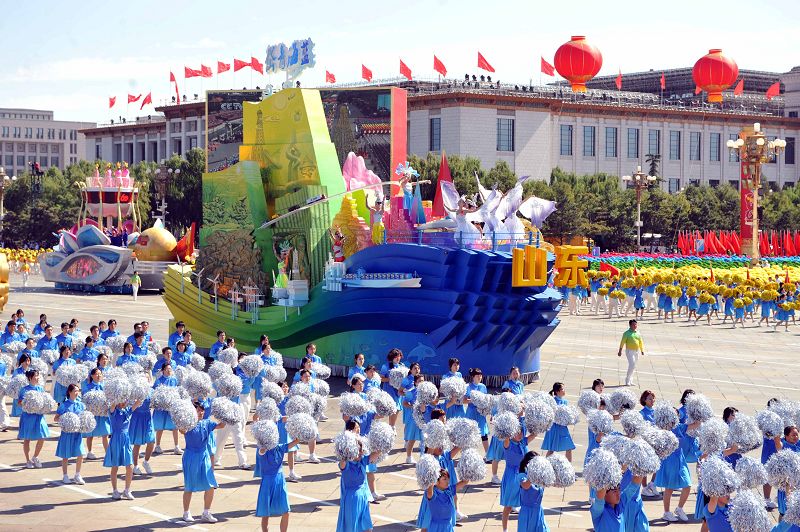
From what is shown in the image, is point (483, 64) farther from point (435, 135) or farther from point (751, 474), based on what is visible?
point (751, 474)

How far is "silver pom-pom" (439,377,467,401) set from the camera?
696 inches

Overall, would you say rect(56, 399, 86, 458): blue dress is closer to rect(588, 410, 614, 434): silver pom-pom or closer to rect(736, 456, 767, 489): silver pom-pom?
rect(588, 410, 614, 434): silver pom-pom

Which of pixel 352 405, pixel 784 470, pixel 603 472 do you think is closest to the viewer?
pixel 603 472

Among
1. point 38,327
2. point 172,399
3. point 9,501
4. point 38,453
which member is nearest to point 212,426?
point 172,399

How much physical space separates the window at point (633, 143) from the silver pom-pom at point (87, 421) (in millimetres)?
77376

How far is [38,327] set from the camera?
25.8 meters

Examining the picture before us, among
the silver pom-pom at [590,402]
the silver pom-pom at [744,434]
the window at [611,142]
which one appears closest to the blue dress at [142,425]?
the silver pom-pom at [590,402]

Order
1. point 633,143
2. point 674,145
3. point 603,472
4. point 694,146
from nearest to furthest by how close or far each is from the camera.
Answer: point 603,472
point 633,143
point 674,145
point 694,146

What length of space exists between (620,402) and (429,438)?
4.03 metres

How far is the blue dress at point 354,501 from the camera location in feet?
43.7

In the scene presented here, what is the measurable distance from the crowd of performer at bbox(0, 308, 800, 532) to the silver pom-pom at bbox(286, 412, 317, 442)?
→ 18mm

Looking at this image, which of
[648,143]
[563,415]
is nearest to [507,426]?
[563,415]

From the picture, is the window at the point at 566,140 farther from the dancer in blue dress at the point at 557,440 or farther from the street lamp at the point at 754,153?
the dancer in blue dress at the point at 557,440

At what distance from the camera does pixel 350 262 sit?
28.0m
